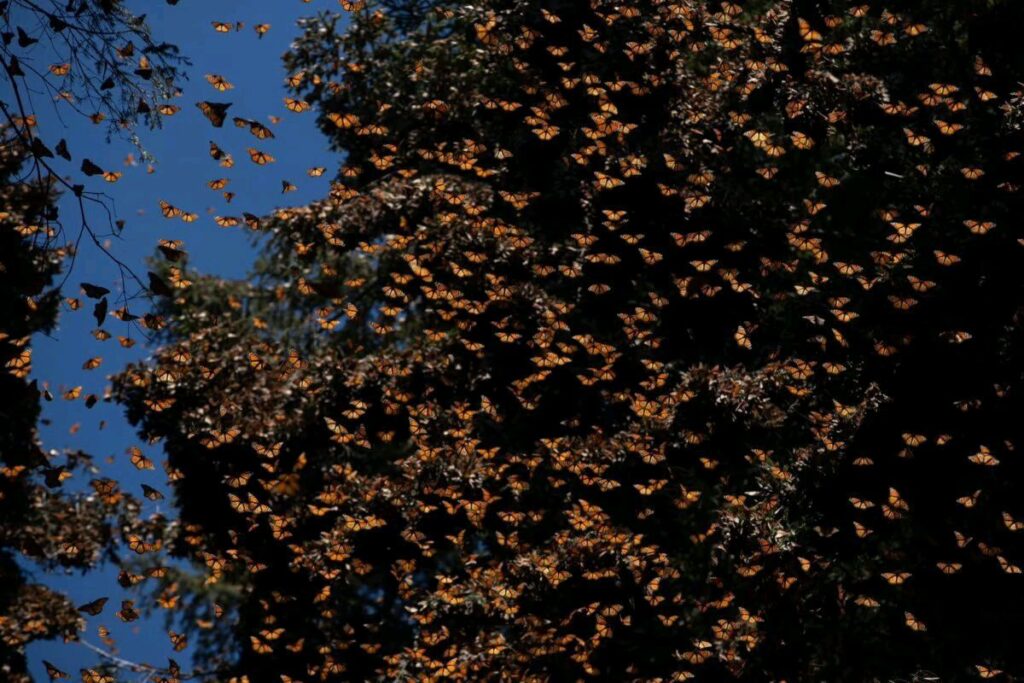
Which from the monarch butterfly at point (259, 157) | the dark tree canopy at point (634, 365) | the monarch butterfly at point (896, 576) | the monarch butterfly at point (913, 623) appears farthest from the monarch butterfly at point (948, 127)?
the monarch butterfly at point (259, 157)

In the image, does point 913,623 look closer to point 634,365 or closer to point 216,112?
point 634,365

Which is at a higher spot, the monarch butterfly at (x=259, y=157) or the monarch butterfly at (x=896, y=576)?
the monarch butterfly at (x=259, y=157)

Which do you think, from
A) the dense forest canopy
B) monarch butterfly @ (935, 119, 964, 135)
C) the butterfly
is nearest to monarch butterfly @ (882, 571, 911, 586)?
the dense forest canopy

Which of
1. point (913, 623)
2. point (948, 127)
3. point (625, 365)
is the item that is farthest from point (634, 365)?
point (948, 127)

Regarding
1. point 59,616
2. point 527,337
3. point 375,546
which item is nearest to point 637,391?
point 527,337

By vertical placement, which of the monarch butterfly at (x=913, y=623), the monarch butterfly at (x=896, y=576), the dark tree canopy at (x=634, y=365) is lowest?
the monarch butterfly at (x=913, y=623)

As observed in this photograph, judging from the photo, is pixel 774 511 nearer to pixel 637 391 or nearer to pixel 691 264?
pixel 637 391

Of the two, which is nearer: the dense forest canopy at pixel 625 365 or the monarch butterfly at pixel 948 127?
the dense forest canopy at pixel 625 365

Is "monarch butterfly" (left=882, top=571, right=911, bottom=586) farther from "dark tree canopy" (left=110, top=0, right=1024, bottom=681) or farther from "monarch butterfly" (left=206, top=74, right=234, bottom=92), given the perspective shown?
"monarch butterfly" (left=206, top=74, right=234, bottom=92)

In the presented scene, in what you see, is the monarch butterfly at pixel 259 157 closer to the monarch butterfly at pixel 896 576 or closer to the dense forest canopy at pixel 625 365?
the dense forest canopy at pixel 625 365
